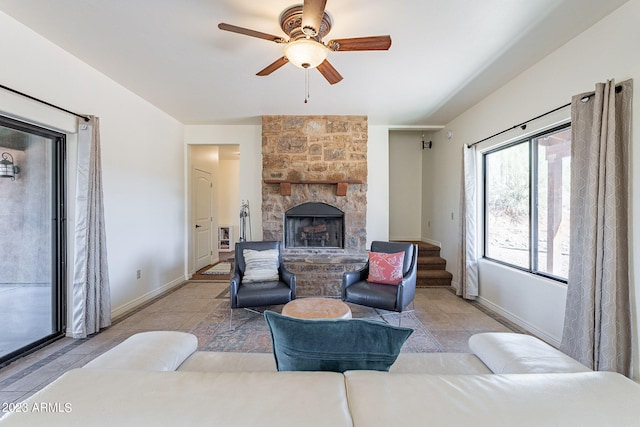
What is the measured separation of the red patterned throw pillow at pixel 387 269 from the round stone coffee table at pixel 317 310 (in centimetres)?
90

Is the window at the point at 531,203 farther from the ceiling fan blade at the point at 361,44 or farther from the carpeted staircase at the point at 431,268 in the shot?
the ceiling fan blade at the point at 361,44

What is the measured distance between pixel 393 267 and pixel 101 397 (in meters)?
2.85

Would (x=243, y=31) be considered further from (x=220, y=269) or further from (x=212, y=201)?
(x=212, y=201)

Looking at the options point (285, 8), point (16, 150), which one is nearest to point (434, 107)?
point (285, 8)

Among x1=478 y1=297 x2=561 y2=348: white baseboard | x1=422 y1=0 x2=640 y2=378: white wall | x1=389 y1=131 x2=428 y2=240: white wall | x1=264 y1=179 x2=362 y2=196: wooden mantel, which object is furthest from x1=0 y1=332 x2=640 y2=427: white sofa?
x1=389 y1=131 x2=428 y2=240: white wall

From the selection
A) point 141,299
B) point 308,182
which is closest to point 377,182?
point 308,182

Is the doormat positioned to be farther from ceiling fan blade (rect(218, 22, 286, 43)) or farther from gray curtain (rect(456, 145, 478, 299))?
ceiling fan blade (rect(218, 22, 286, 43))

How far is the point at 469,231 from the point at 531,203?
0.89 m

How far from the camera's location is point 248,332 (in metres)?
2.78

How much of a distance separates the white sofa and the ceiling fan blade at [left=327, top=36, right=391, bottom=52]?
78.8 inches

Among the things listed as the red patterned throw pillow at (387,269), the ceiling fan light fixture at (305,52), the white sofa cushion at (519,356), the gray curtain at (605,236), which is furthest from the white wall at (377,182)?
the white sofa cushion at (519,356)

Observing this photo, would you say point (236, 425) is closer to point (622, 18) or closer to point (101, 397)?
point (101, 397)

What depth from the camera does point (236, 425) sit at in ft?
2.22

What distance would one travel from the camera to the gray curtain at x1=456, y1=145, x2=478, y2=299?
371 cm
